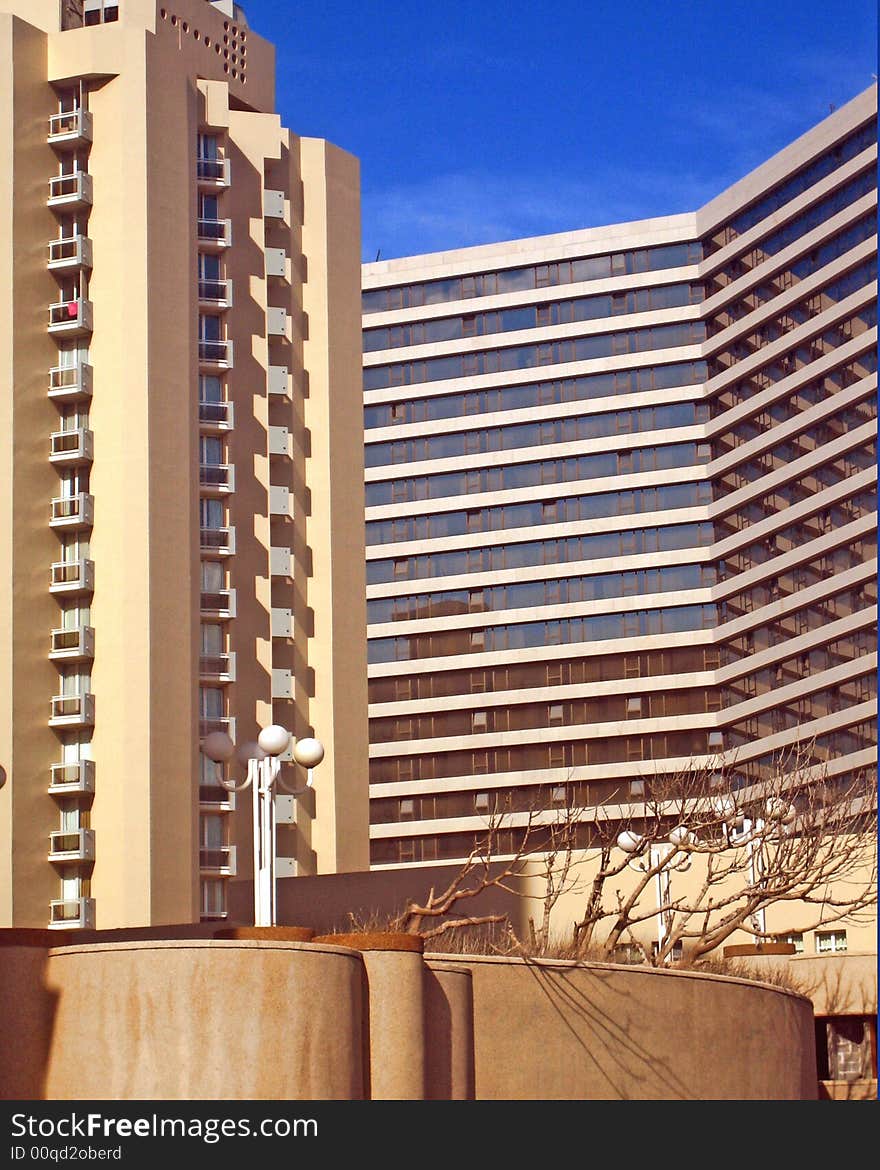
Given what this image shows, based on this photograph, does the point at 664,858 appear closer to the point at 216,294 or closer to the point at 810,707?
the point at 216,294

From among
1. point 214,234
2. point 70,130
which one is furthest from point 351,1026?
point 214,234

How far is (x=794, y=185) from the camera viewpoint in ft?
285

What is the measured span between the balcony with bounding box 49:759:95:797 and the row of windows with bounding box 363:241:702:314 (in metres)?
54.6

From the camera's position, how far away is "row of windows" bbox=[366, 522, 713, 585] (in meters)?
92.9

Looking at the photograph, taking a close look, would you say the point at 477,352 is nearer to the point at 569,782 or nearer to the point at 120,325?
the point at 569,782

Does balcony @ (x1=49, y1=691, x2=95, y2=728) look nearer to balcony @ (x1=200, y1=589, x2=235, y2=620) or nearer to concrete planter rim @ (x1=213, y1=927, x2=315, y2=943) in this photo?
balcony @ (x1=200, y1=589, x2=235, y2=620)

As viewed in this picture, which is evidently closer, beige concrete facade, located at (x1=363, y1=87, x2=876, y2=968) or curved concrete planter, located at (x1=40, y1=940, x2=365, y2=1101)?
curved concrete planter, located at (x1=40, y1=940, x2=365, y2=1101)

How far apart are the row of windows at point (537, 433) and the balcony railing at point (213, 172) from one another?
43.0 m

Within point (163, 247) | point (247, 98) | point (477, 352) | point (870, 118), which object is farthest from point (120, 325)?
point (477, 352)

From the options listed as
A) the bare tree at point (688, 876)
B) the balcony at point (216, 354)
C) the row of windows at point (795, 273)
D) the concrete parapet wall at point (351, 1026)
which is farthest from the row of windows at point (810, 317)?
the concrete parapet wall at point (351, 1026)

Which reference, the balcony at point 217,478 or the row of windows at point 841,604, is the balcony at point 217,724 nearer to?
the balcony at point 217,478

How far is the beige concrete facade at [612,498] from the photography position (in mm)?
84938

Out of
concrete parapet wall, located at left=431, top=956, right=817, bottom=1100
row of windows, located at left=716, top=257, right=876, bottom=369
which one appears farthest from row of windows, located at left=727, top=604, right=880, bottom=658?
concrete parapet wall, located at left=431, top=956, right=817, bottom=1100
